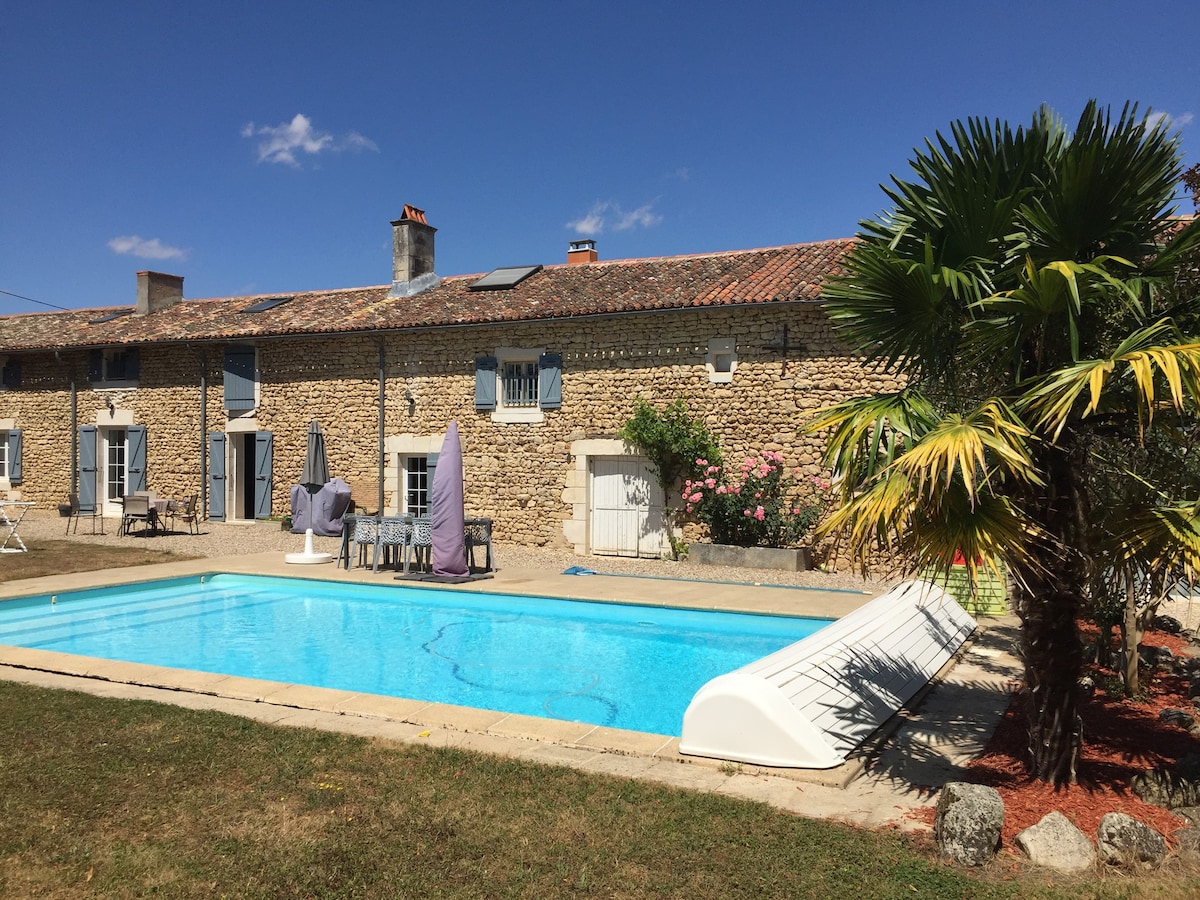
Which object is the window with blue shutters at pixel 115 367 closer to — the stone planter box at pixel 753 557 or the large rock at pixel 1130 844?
the stone planter box at pixel 753 557

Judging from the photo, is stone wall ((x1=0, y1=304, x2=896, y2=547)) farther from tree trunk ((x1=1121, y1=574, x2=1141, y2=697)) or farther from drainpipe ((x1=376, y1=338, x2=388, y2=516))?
tree trunk ((x1=1121, y1=574, x2=1141, y2=697))

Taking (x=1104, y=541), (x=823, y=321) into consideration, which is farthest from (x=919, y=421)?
(x=823, y=321)

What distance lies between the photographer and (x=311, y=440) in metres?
16.8

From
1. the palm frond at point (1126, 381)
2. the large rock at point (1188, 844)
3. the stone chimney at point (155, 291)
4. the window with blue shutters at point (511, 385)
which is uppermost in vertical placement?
the stone chimney at point (155, 291)

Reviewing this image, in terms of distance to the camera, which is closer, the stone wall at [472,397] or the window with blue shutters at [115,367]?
the stone wall at [472,397]

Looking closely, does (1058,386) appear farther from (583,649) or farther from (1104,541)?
(583,649)

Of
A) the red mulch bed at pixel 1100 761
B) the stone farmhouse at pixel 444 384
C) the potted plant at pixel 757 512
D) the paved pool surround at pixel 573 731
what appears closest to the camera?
the red mulch bed at pixel 1100 761

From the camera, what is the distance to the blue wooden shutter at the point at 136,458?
784 inches

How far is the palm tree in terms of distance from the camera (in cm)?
382

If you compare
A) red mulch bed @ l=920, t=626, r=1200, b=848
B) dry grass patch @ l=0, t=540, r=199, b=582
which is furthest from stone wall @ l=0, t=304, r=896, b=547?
red mulch bed @ l=920, t=626, r=1200, b=848

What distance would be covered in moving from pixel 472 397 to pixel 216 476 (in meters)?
6.61

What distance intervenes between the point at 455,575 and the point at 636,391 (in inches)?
193

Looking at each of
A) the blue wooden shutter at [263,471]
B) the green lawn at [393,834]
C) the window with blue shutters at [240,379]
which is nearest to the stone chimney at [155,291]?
the window with blue shutters at [240,379]

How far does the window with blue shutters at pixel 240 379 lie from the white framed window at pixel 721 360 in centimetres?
999
